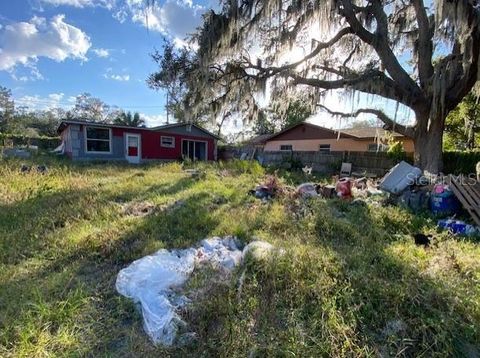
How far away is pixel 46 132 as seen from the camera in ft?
130

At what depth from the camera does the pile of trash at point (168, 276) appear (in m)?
1.88

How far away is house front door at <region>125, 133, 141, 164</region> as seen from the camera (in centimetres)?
1427

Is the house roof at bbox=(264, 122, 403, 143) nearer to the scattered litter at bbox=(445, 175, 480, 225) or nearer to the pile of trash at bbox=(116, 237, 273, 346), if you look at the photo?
the scattered litter at bbox=(445, 175, 480, 225)

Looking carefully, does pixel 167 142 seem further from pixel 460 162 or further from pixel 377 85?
pixel 460 162

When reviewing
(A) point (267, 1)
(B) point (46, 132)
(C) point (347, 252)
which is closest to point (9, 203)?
(C) point (347, 252)

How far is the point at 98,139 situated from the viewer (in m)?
13.5

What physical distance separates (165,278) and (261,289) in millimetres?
779

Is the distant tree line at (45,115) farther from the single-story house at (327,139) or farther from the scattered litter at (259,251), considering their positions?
the scattered litter at (259,251)

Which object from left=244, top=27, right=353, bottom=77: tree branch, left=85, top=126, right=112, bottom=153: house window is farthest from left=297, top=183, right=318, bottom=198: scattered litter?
left=85, top=126, right=112, bottom=153: house window

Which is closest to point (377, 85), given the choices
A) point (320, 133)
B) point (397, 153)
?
point (397, 153)

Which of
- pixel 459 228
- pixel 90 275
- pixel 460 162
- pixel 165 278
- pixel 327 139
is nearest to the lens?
pixel 165 278

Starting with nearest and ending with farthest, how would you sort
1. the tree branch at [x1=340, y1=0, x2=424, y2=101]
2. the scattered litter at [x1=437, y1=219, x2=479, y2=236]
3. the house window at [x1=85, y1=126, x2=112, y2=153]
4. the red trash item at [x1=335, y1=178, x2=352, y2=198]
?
the scattered litter at [x1=437, y1=219, x2=479, y2=236]
the red trash item at [x1=335, y1=178, x2=352, y2=198]
the tree branch at [x1=340, y1=0, x2=424, y2=101]
the house window at [x1=85, y1=126, x2=112, y2=153]

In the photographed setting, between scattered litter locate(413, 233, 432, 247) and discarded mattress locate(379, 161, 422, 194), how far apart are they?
76.7 inches

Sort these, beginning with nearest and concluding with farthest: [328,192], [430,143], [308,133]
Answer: [328,192], [430,143], [308,133]
